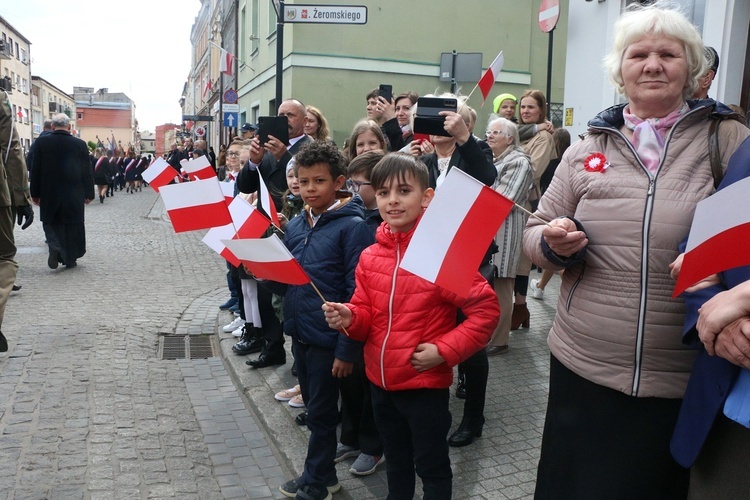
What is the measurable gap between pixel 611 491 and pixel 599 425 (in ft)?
0.68

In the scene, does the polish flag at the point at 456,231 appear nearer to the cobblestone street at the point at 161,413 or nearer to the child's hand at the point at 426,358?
the child's hand at the point at 426,358

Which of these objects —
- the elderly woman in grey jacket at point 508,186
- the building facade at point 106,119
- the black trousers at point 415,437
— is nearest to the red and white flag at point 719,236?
the black trousers at point 415,437

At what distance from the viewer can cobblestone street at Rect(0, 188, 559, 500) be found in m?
Result: 3.48

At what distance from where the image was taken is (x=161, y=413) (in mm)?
4434

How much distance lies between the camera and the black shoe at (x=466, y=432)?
3.82 metres

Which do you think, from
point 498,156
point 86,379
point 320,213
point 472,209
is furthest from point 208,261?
point 472,209

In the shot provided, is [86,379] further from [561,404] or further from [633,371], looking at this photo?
Result: [633,371]

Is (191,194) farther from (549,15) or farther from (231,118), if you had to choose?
(231,118)

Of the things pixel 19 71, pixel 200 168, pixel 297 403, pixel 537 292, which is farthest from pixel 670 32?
pixel 19 71

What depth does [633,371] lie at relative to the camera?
2.09 m

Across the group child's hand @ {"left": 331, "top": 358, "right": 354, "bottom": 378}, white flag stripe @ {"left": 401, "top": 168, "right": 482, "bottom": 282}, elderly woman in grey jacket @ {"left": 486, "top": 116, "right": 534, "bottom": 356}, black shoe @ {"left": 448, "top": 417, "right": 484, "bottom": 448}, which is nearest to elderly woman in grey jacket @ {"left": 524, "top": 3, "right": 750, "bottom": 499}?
white flag stripe @ {"left": 401, "top": 168, "right": 482, "bottom": 282}

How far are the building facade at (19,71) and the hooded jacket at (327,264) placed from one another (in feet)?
227

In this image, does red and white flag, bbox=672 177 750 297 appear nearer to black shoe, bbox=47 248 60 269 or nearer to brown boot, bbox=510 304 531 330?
brown boot, bbox=510 304 531 330

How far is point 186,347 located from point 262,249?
3523mm
